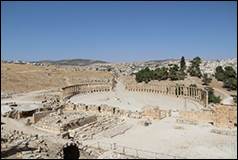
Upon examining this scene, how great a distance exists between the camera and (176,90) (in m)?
56.7

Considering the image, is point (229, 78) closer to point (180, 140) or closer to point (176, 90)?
point (176, 90)

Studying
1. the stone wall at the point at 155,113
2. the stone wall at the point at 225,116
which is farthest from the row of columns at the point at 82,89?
the stone wall at the point at 225,116

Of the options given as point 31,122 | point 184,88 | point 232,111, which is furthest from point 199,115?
point 184,88

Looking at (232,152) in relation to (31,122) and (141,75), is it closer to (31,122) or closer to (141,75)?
(31,122)

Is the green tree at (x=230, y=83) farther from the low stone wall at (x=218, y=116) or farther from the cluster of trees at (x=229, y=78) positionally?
the low stone wall at (x=218, y=116)

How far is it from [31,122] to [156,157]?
1361cm

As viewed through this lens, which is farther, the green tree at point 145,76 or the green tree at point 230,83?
the green tree at point 145,76

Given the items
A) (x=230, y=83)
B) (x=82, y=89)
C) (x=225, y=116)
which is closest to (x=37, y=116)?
(x=225, y=116)

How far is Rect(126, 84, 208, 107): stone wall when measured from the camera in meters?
51.1

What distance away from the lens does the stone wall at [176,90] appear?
51.1 meters

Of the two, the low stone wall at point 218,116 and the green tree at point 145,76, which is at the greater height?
the green tree at point 145,76

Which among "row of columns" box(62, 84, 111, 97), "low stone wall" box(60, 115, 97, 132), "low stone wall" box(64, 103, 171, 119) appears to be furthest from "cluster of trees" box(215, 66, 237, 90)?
"low stone wall" box(60, 115, 97, 132)

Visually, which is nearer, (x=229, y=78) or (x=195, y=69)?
(x=229, y=78)

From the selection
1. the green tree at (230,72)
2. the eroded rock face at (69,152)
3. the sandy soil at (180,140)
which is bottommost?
the sandy soil at (180,140)
